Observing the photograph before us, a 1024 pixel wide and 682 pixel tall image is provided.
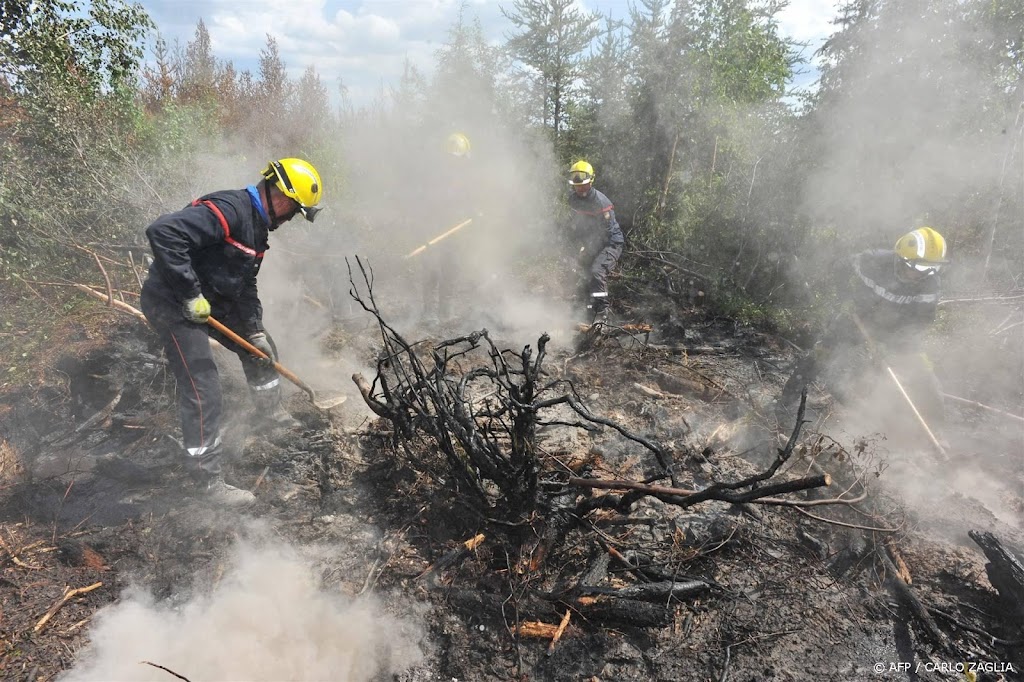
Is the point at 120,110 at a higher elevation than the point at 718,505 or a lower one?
higher

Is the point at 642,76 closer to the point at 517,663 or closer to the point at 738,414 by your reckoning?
the point at 738,414

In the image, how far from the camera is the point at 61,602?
2604mm

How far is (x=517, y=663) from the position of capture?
8.18 feet

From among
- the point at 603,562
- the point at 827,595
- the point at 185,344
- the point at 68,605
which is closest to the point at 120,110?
the point at 185,344

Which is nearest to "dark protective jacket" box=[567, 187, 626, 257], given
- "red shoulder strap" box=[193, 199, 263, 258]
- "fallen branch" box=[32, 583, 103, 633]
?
"red shoulder strap" box=[193, 199, 263, 258]

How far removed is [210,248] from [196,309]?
0.47m

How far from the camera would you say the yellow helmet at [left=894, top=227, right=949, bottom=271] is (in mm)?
4609

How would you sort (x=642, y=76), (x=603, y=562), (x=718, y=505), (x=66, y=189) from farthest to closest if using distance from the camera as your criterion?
(x=642, y=76)
(x=66, y=189)
(x=718, y=505)
(x=603, y=562)

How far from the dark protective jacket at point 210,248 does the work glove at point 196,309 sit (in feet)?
0.13

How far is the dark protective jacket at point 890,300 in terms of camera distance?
189 inches

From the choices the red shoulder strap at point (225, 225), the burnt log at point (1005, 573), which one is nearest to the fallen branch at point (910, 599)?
the burnt log at point (1005, 573)

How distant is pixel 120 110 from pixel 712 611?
822 centimetres

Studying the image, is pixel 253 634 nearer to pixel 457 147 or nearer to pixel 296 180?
pixel 296 180

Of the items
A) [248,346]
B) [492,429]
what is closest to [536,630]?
[492,429]
